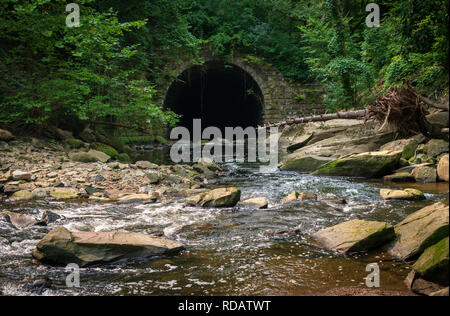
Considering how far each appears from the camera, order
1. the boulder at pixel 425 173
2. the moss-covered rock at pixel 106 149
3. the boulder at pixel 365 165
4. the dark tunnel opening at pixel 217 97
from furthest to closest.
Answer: the dark tunnel opening at pixel 217 97 < the moss-covered rock at pixel 106 149 < the boulder at pixel 365 165 < the boulder at pixel 425 173

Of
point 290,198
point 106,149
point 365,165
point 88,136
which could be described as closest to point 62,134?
point 88,136

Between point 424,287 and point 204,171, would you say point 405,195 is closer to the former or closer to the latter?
point 424,287

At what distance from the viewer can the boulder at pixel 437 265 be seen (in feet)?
8.26

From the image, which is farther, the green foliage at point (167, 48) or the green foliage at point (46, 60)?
the green foliage at point (46, 60)

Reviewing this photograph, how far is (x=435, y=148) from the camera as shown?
27.3ft

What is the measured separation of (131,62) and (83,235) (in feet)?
45.1

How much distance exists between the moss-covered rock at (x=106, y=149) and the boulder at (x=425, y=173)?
9436mm

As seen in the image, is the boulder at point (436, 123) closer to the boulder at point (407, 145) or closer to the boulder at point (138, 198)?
the boulder at point (407, 145)

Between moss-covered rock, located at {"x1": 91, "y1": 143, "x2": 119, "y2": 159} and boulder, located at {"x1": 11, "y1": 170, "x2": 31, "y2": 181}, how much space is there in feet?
14.1

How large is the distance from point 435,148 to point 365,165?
1.78 metres

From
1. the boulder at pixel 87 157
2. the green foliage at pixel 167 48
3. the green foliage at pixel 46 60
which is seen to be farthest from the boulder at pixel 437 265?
the green foliage at pixel 46 60
